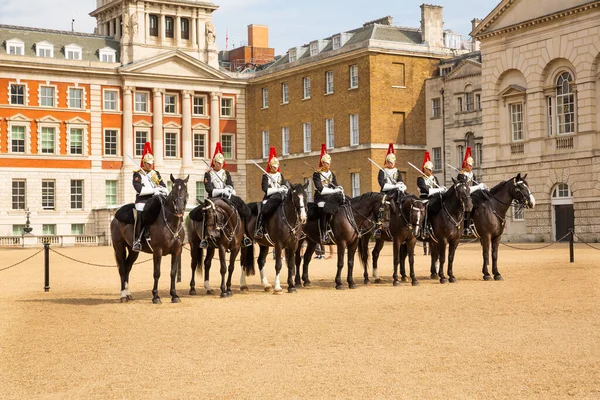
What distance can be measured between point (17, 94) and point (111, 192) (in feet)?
31.6

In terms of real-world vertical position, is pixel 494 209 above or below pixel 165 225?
above

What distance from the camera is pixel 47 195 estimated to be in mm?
69438

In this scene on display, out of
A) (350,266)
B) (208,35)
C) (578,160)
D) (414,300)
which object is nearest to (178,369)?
(414,300)

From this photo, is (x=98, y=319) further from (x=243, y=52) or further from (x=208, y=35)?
(x=243, y=52)

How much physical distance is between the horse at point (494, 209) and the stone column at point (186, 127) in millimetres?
51163

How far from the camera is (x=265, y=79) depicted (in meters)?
72.6

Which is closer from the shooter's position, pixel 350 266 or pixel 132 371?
pixel 132 371

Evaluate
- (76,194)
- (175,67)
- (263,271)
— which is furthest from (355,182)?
(263,271)

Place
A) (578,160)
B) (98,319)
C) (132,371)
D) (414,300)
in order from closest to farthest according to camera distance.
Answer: (132,371) → (98,319) → (414,300) → (578,160)

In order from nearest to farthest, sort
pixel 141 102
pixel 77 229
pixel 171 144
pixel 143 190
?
pixel 143 190 < pixel 77 229 < pixel 141 102 < pixel 171 144

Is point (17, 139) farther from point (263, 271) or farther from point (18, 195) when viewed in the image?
point (263, 271)

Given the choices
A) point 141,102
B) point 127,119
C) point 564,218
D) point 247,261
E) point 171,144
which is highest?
point 141,102

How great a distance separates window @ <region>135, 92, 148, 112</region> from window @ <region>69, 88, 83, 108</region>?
412cm

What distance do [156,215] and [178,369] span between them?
330 inches
